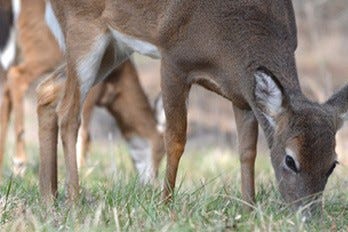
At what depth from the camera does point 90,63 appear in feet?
25.7

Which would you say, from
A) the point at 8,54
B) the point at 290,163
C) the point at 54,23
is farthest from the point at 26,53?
the point at 290,163

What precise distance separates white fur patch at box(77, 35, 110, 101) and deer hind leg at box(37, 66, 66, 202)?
32 centimetres

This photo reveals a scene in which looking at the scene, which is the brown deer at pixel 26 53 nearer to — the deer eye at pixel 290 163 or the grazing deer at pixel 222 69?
the grazing deer at pixel 222 69

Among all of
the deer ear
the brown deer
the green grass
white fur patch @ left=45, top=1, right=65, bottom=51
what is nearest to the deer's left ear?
the deer ear

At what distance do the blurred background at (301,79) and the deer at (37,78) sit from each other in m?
2.07

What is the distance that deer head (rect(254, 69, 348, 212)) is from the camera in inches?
268

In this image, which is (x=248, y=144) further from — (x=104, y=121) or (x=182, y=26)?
(x=104, y=121)

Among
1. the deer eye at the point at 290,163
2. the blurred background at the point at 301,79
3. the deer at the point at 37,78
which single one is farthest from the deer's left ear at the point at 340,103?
the blurred background at the point at 301,79

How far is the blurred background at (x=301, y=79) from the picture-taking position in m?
16.9

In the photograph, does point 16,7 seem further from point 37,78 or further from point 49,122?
point 49,122

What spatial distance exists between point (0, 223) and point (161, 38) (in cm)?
190

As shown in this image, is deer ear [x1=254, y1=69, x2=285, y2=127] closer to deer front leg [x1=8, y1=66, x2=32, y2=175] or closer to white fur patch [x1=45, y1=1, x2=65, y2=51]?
white fur patch [x1=45, y1=1, x2=65, y2=51]

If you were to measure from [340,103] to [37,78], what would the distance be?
6.16m

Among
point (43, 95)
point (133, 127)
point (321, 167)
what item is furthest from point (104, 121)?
point (321, 167)
